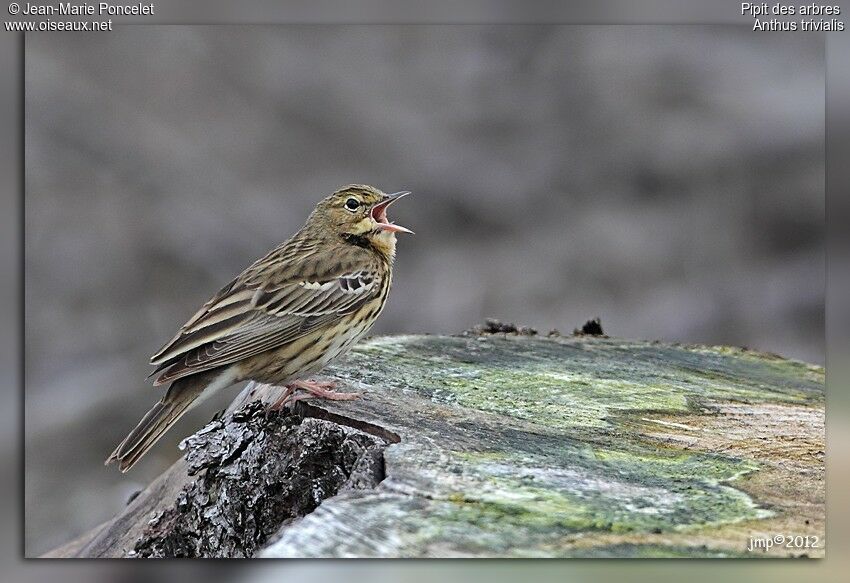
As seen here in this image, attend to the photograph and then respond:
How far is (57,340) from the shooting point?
19.1 feet

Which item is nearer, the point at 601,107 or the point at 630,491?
the point at 630,491

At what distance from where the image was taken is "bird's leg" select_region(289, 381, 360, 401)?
15.8 feet

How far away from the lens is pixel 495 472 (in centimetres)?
448

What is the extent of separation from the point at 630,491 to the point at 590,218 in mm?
3272

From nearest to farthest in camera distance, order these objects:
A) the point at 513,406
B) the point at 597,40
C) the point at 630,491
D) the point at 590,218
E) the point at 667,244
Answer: the point at 630,491 → the point at 513,406 → the point at 597,40 → the point at 667,244 → the point at 590,218

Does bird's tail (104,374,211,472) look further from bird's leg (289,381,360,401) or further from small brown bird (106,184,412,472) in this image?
bird's leg (289,381,360,401)

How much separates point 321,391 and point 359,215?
1.28 m

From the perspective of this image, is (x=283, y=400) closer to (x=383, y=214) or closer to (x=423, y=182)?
(x=383, y=214)

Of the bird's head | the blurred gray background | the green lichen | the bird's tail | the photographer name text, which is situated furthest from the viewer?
the bird's head

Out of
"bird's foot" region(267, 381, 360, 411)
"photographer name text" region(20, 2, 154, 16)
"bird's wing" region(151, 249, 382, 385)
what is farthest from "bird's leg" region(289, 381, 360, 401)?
"photographer name text" region(20, 2, 154, 16)

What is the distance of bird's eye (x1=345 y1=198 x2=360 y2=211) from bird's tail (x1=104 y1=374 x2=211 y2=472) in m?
1.28

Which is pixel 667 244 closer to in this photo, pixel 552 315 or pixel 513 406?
pixel 552 315

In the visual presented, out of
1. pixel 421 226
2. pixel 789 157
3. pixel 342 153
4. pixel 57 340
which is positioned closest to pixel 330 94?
pixel 342 153

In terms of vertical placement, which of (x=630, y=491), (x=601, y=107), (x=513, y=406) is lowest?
(x=630, y=491)
